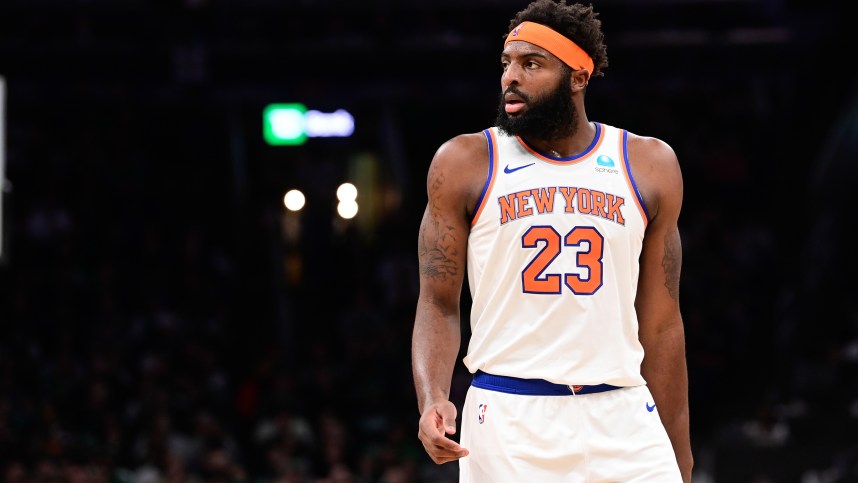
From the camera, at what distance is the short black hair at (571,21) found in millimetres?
4320

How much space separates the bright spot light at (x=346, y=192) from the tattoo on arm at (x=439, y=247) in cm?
1358

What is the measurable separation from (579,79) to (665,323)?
908mm

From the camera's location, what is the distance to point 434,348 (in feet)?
13.8

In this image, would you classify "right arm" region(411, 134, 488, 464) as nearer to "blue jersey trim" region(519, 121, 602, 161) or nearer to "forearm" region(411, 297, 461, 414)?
"forearm" region(411, 297, 461, 414)

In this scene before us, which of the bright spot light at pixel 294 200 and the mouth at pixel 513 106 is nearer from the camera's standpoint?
the mouth at pixel 513 106

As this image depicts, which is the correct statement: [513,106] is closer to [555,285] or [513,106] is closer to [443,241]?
[443,241]

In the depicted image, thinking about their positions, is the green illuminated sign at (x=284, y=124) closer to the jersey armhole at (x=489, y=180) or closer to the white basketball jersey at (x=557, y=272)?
the jersey armhole at (x=489, y=180)

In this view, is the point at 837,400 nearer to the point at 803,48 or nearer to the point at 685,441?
the point at 803,48

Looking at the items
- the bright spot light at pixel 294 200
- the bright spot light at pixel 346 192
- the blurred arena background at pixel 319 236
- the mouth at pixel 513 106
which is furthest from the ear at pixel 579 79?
the bright spot light at pixel 346 192

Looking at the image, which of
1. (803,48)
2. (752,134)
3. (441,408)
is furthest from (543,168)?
(752,134)

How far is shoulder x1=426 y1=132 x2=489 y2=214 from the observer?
4.20 m

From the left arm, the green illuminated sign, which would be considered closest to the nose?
the left arm

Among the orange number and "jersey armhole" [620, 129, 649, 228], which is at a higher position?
"jersey armhole" [620, 129, 649, 228]

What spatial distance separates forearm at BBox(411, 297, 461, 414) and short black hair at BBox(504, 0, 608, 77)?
1.03 metres
